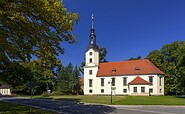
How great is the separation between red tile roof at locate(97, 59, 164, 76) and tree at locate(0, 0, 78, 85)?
44.9m

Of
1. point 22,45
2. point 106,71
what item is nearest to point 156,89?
point 106,71

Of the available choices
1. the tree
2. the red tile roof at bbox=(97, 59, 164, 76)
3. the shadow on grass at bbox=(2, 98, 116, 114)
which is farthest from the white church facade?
the tree

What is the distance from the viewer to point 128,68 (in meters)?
58.8

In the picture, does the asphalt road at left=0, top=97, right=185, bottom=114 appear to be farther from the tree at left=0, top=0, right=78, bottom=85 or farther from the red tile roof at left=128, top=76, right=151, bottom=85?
the red tile roof at left=128, top=76, right=151, bottom=85

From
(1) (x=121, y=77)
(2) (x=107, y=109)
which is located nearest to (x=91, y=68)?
(1) (x=121, y=77)

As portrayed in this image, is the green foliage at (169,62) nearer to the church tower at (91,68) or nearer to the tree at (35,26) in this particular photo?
the church tower at (91,68)

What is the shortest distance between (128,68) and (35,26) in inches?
1935

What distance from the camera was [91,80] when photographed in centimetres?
6181

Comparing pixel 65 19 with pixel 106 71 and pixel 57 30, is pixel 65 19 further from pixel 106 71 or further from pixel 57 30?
pixel 106 71

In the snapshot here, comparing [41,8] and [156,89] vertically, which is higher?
[41,8]

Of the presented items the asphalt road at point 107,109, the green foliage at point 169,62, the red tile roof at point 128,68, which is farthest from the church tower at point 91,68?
the asphalt road at point 107,109

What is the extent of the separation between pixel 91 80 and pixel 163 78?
57.6ft

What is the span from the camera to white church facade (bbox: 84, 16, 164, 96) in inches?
2137

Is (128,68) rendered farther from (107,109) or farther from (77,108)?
(77,108)
